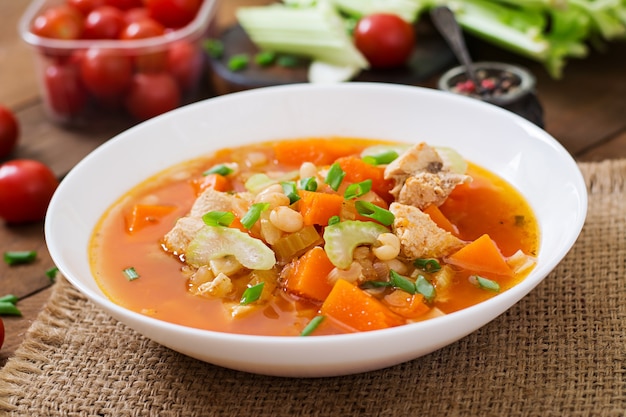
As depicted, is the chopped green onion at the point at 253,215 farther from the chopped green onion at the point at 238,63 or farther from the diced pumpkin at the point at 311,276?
the chopped green onion at the point at 238,63

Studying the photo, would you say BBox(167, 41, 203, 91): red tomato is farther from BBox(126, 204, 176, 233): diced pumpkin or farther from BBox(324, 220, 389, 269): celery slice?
BBox(324, 220, 389, 269): celery slice

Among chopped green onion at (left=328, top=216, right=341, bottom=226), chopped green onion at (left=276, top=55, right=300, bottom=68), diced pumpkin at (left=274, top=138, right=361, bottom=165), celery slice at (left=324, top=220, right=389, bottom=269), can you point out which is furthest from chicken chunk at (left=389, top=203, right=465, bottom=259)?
chopped green onion at (left=276, top=55, right=300, bottom=68)

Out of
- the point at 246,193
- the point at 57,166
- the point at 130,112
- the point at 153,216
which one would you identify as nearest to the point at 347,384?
the point at 246,193

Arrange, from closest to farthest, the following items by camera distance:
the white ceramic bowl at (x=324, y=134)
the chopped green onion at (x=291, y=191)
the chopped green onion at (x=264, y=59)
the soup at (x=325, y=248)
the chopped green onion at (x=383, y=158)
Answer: the white ceramic bowl at (x=324, y=134) → the soup at (x=325, y=248) → the chopped green onion at (x=291, y=191) → the chopped green onion at (x=383, y=158) → the chopped green onion at (x=264, y=59)

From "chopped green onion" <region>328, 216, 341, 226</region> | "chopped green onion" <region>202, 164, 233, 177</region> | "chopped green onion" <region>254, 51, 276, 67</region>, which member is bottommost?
"chopped green onion" <region>254, 51, 276, 67</region>

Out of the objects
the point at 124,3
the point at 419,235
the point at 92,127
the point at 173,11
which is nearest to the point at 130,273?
the point at 419,235

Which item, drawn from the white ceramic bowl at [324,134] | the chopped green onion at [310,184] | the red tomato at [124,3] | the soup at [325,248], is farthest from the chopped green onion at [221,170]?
the red tomato at [124,3]
